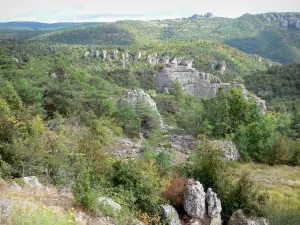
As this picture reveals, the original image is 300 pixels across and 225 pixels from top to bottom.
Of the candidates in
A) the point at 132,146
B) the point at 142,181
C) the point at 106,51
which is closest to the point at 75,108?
the point at 132,146

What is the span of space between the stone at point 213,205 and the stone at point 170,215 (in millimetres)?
1608

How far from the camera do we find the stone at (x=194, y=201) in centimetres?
1193

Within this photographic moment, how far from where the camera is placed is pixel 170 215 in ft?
35.2

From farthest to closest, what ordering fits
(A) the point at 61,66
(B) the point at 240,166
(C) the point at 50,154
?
(A) the point at 61,66 → (B) the point at 240,166 → (C) the point at 50,154

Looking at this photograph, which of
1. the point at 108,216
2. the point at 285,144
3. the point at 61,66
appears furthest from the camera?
the point at 61,66

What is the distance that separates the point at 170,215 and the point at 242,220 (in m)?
3.16

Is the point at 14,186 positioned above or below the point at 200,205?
above

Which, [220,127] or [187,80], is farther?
[187,80]

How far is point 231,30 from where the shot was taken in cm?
18712

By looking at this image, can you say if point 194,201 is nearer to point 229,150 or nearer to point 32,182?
point 32,182

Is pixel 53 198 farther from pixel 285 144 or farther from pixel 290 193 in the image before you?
pixel 285 144

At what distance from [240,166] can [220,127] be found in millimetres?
6693

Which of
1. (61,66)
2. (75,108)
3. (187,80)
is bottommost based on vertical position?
(187,80)

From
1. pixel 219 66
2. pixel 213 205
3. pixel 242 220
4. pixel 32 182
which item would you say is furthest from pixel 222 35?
pixel 32 182
